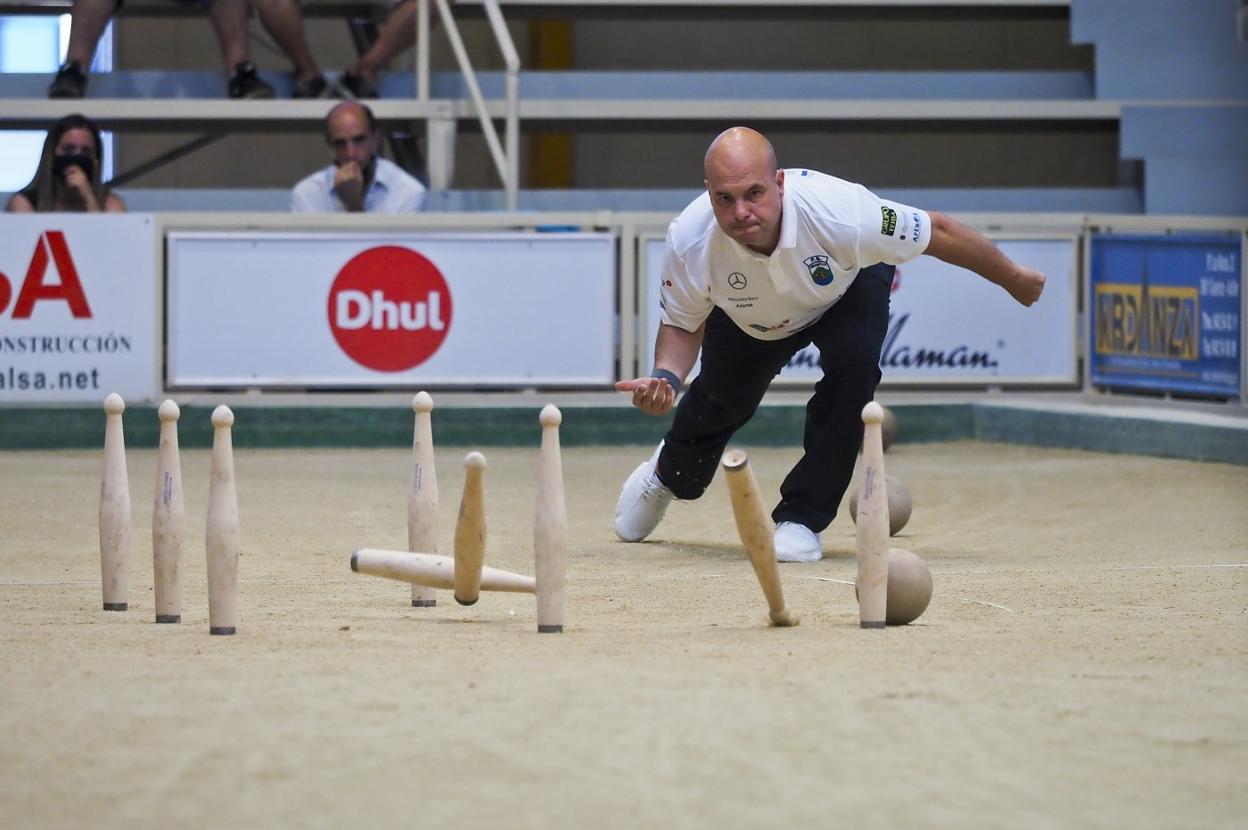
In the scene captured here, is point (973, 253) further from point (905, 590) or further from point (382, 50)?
point (382, 50)

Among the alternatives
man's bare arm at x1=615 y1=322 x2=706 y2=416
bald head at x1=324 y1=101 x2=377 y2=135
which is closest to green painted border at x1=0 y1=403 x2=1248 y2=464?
bald head at x1=324 y1=101 x2=377 y2=135

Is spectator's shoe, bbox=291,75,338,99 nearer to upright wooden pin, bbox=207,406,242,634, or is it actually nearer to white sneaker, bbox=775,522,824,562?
white sneaker, bbox=775,522,824,562

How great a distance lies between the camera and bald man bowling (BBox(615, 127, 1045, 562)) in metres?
6.87

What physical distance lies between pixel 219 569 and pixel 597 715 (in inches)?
63.4

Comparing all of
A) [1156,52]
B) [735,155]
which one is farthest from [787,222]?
[1156,52]

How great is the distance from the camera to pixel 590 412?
41.6 ft

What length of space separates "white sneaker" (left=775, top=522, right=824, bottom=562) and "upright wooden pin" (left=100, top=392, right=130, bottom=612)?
255cm

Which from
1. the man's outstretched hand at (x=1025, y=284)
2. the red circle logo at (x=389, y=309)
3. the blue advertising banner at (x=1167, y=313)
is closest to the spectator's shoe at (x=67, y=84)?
the red circle logo at (x=389, y=309)

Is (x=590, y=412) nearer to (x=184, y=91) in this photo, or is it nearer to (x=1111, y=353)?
(x=1111, y=353)

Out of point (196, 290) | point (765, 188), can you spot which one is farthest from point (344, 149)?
point (765, 188)

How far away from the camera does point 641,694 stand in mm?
4688

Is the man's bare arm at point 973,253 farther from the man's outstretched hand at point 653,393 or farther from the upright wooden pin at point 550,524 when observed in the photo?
the upright wooden pin at point 550,524

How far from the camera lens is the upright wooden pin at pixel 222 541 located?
5621 mm

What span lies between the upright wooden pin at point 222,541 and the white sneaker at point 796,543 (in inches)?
100
